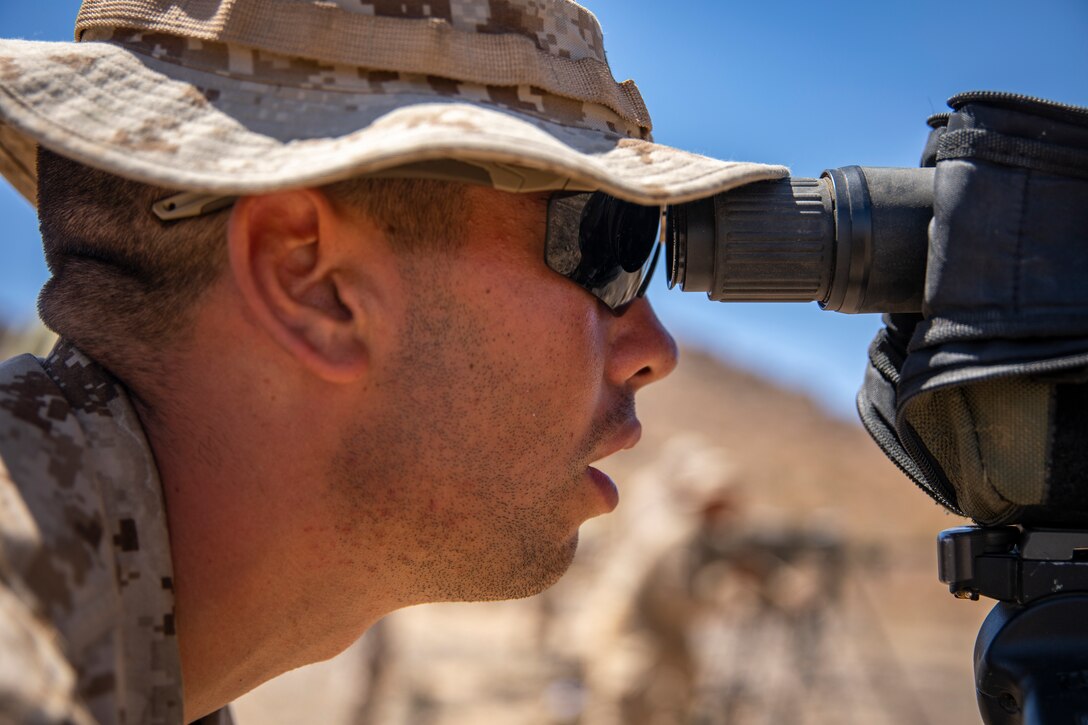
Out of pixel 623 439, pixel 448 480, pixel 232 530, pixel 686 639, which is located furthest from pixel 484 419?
pixel 686 639

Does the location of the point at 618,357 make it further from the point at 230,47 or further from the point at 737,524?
the point at 737,524

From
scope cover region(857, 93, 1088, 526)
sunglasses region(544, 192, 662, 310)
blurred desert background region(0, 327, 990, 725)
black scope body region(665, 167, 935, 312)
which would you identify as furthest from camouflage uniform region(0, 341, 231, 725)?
blurred desert background region(0, 327, 990, 725)

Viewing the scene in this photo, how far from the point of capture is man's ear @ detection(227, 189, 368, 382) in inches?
53.1

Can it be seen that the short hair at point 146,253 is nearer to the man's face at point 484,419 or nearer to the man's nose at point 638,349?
the man's face at point 484,419

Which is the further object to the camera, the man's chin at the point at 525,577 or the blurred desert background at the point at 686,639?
the blurred desert background at the point at 686,639

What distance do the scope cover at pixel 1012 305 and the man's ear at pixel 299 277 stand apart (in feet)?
2.32

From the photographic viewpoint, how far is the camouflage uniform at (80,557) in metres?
0.89

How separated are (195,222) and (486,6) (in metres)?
0.48

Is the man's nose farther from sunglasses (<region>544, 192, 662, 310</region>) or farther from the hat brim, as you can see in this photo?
the hat brim

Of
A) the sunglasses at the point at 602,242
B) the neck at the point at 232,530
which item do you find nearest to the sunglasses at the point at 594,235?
the sunglasses at the point at 602,242

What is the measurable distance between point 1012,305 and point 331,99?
33.0 inches

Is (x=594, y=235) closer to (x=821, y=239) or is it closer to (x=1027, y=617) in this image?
(x=821, y=239)

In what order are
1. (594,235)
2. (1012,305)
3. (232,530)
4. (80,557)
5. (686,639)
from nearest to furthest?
1. (80,557)
2. (1012,305)
3. (232,530)
4. (594,235)
5. (686,639)

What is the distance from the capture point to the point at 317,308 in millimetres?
1382
